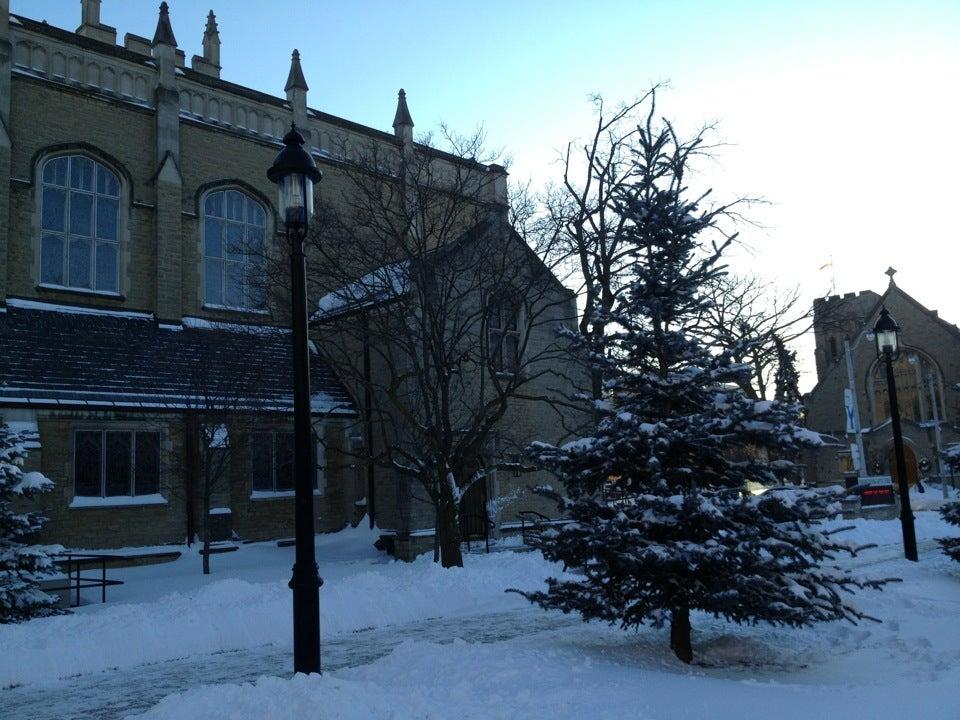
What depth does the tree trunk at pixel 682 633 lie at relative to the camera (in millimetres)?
8141

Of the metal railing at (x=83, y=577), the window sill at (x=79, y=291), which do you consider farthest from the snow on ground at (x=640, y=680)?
the window sill at (x=79, y=291)

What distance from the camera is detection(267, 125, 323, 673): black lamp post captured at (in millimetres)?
6723

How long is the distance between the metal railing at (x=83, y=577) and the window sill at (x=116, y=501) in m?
Answer: 1.47

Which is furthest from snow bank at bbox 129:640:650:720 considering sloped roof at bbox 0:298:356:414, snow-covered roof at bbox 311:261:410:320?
sloped roof at bbox 0:298:356:414

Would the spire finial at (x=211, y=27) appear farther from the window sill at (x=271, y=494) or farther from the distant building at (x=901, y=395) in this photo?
the distant building at (x=901, y=395)

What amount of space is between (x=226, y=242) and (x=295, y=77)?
645 cm

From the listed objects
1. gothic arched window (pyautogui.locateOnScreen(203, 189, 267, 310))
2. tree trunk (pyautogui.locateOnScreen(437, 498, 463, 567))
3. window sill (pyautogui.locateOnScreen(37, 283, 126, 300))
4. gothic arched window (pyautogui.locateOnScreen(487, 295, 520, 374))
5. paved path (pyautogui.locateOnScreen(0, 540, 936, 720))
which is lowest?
paved path (pyautogui.locateOnScreen(0, 540, 936, 720))

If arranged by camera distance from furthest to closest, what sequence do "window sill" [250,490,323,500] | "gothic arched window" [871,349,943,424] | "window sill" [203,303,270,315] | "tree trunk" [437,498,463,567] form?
"gothic arched window" [871,349,943,424] < "window sill" [203,303,270,315] < "window sill" [250,490,323,500] < "tree trunk" [437,498,463,567]

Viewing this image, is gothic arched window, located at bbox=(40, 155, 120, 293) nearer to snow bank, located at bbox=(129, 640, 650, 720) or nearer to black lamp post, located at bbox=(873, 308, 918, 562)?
snow bank, located at bbox=(129, 640, 650, 720)

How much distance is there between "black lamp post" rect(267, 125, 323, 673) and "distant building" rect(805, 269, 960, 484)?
43.4 metres

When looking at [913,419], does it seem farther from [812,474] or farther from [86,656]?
[86,656]

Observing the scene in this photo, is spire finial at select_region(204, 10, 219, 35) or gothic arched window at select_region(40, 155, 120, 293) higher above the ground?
spire finial at select_region(204, 10, 219, 35)

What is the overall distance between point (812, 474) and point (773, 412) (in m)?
43.0

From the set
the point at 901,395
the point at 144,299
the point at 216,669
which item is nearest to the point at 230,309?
the point at 144,299
